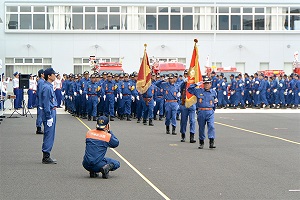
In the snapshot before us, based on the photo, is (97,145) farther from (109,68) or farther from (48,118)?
(109,68)

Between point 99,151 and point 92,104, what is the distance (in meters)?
17.0

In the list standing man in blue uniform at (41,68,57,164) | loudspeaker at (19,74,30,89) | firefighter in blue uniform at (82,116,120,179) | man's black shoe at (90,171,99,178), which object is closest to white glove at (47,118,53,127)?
standing man in blue uniform at (41,68,57,164)

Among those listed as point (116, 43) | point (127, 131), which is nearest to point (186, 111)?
point (127, 131)

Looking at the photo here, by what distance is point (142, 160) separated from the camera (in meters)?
15.8

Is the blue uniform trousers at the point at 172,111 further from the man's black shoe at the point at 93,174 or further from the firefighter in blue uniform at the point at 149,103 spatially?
the man's black shoe at the point at 93,174

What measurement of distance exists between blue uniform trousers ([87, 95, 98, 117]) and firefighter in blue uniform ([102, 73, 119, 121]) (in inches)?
38.2

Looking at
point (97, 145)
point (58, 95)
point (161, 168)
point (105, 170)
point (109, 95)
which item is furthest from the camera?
point (58, 95)

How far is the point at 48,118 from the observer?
15.1 meters

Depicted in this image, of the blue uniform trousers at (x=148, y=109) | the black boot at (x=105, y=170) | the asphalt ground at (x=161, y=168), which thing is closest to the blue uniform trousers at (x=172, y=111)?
the asphalt ground at (x=161, y=168)

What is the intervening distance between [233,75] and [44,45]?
64.0ft

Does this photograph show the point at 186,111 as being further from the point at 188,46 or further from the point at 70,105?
the point at 188,46

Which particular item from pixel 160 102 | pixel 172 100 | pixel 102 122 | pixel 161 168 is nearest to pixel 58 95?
pixel 160 102

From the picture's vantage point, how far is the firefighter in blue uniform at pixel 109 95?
30.9m

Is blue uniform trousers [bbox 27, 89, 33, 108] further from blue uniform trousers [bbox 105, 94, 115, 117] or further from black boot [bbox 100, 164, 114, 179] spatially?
black boot [bbox 100, 164, 114, 179]
